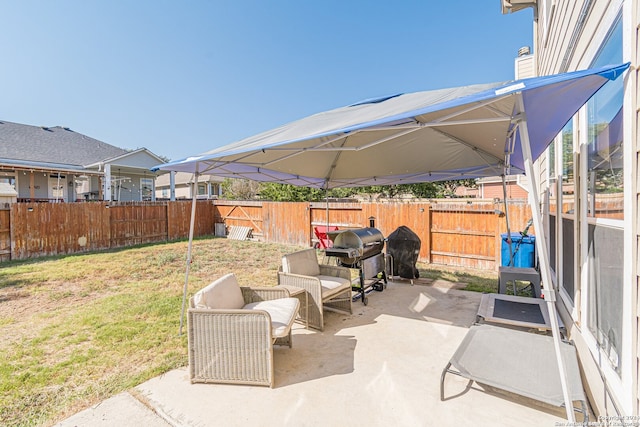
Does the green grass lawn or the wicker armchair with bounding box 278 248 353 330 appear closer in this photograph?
the green grass lawn

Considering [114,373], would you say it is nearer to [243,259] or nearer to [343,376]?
[343,376]

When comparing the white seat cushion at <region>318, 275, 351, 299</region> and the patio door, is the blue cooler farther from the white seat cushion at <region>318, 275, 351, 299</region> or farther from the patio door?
the patio door

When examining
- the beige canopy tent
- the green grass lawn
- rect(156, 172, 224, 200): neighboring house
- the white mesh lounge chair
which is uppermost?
rect(156, 172, 224, 200): neighboring house

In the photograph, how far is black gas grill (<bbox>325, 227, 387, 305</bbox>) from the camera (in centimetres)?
475

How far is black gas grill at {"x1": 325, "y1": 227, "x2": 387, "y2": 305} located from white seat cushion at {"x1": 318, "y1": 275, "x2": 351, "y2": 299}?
539 mm

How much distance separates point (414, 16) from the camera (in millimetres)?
9438

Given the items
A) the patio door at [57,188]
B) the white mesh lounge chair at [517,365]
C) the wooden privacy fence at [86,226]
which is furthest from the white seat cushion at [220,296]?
the patio door at [57,188]

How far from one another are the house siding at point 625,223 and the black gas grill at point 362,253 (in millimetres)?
2533

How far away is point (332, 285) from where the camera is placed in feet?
13.1

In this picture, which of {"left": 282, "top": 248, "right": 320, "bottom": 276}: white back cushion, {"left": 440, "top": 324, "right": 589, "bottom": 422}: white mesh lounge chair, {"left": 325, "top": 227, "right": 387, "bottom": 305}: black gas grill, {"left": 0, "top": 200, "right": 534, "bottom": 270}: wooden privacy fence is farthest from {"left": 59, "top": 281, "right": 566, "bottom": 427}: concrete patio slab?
{"left": 0, "top": 200, "right": 534, "bottom": 270}: wooden privacy fence

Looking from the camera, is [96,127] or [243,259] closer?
[243,259]

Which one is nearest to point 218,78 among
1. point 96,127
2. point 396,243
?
point 396,243

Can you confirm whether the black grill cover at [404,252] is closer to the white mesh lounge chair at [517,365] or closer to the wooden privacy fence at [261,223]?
the wooden privacy fence at [261,223]

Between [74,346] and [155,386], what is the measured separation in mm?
1574
